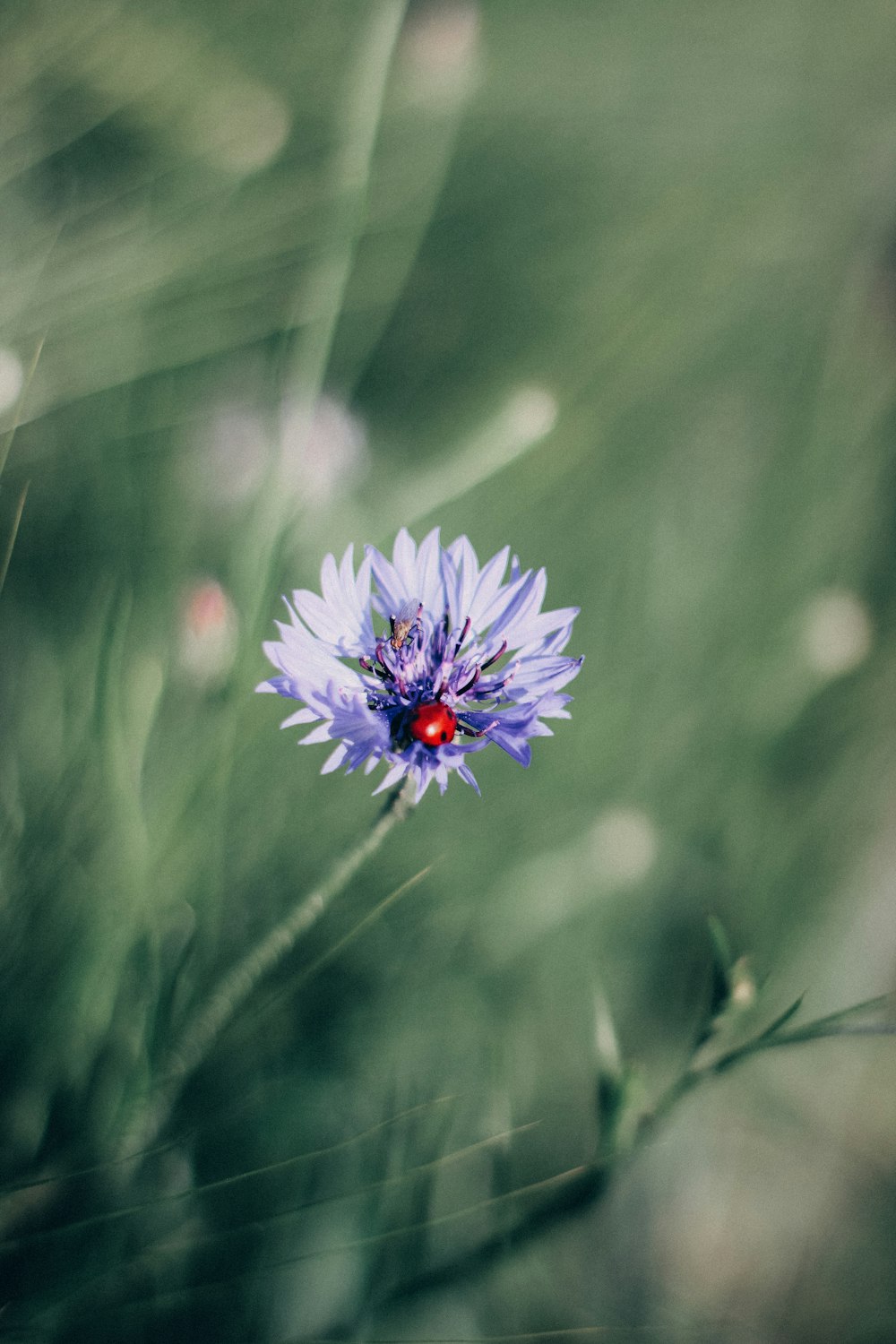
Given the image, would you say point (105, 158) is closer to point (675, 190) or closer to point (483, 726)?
point (675, 190)

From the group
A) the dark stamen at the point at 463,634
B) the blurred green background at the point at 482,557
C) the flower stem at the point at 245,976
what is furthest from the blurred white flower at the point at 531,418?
the flower stem at the point at 245,976

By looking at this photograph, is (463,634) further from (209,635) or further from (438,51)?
(438,51)

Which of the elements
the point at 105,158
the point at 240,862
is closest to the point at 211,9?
the point at 105,158

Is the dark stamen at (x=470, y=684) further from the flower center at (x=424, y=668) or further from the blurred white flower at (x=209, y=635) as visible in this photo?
the blurred white flower at (x=209, y=635)

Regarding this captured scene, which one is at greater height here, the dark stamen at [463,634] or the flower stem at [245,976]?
the dark stamen at [463,634]

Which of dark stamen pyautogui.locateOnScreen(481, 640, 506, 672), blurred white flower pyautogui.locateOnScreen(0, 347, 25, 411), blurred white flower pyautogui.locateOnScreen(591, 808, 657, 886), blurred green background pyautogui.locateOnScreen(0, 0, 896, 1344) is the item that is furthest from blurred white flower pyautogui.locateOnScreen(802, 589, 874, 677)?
blurred white flower pyautogui.locateOnScreen(0, 347, 25, 411)

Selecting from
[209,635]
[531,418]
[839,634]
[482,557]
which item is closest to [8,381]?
[209,635]

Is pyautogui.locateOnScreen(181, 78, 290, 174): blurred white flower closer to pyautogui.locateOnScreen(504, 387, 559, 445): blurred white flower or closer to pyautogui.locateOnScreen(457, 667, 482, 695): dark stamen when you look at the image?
pyautogui.locateOnScreen(504, 387, 559, 445): blurred white flower
